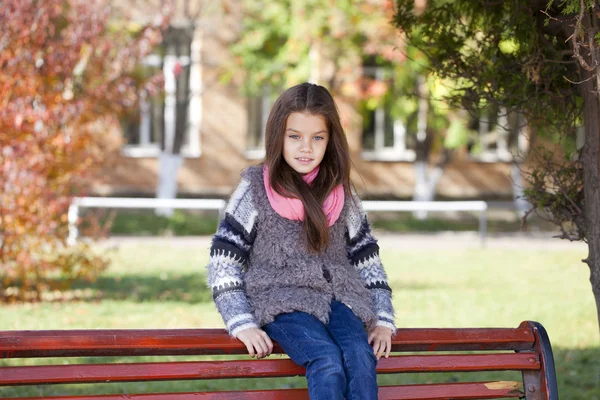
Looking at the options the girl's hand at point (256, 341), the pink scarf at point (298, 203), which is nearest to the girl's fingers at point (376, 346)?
the girl's hand at point (256, 341)

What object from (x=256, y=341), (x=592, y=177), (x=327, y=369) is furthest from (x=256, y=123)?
(x=327, y=369)

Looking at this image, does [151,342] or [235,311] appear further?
[235,311]

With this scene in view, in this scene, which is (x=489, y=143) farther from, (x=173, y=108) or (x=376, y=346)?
(x=376, y=346)

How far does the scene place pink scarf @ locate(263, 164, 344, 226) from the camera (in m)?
3.51

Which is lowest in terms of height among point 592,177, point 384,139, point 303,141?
point 384,139

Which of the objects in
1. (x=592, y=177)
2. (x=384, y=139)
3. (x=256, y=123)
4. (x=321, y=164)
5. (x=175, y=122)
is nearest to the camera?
(x=321, y=164)

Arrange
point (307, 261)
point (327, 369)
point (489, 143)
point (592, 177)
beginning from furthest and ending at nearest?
point (489, 143) < point (592, 177) < point (307, 261) < point (327, 369)

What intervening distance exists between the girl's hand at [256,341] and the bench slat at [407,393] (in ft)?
0.43

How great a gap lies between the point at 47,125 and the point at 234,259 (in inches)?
239

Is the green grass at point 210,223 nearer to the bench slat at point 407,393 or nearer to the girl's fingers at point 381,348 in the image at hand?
the bench slat at point 407,393

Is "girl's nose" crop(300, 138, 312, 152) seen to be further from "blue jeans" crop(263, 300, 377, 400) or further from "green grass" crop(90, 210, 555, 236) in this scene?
"green grass" crop(90, 210, 555, 236)

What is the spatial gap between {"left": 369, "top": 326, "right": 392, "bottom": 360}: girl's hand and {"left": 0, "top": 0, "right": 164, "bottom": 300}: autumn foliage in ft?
19.4

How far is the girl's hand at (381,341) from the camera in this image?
11.0 feet

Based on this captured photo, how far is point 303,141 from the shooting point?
11.8 feet
